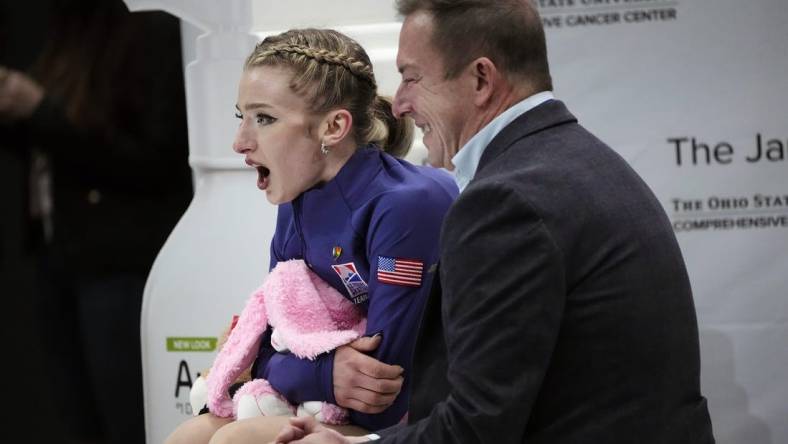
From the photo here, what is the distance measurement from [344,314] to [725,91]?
1112mm

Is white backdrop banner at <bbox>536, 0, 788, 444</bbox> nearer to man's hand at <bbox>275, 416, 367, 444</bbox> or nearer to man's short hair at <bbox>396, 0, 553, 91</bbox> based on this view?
man's short hair at <bbox>396, 0, 553, 91</bbox>

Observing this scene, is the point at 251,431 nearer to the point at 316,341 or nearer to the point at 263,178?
the point at 316,341

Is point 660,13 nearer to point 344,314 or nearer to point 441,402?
point 344,314

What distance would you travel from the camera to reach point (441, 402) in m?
1.57

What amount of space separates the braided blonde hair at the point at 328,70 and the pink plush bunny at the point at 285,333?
0.29m

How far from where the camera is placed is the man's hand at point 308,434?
65.1 inches

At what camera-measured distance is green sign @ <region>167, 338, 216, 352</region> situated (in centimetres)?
261

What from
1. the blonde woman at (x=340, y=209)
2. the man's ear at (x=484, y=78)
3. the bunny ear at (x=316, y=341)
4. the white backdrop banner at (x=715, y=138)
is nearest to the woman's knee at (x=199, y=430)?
the blonde woman at (x=340, y=209)

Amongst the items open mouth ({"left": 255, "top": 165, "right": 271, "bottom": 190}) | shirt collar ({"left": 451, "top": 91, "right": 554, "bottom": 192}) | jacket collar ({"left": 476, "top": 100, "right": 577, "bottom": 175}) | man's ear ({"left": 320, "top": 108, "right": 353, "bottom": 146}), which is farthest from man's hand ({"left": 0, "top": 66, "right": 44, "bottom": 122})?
jacket collar ({"left": 476, "top": 100, "right": 577, "bottom": 175})

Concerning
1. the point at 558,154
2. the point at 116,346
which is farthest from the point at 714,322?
the point at 116,346

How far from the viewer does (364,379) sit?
1.90 m

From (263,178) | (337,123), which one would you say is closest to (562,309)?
(337,123)

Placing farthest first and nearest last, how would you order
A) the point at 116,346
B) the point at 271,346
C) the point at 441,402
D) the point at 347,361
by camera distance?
1. the point at 116,346
2. the point at 271,346
3. the point at 347,361
4. the point at 441,402

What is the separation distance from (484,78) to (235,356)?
72 centimetres
